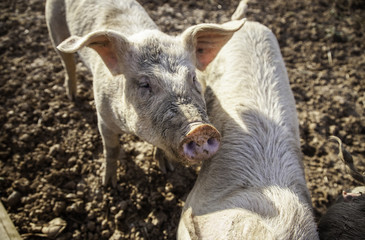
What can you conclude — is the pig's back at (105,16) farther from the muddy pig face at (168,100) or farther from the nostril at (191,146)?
the nostril at (191,146)

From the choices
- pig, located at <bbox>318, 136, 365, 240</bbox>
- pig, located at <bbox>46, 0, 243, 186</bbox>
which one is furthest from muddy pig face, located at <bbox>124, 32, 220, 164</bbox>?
pig, located at <bbox>318, 136, 365, 240</bbox>

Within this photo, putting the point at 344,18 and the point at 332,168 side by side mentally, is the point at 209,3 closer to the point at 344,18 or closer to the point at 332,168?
the point at 344,18

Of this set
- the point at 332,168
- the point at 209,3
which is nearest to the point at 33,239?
the point at 332,168

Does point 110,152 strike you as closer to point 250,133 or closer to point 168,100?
point 168,100

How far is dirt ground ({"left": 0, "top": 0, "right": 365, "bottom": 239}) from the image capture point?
3404 millimetres

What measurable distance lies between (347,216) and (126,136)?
2.94 m

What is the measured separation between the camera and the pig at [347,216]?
2465 millimetres

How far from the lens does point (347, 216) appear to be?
102 inches

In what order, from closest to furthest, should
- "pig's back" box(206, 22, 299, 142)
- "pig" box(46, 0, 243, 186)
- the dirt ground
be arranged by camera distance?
"pig" box(46, 0, 243, 186)
"pig's back" box(206, 22, 299, 142)
the dirt ground

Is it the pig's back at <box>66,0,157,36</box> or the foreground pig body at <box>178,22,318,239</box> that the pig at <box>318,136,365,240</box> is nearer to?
the foreground pig body at <box>178,22,318,239</box>

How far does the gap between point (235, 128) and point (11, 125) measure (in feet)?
10.6

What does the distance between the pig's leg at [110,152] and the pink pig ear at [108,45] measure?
0.79 meters

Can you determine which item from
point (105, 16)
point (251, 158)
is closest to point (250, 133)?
point (251, 158)

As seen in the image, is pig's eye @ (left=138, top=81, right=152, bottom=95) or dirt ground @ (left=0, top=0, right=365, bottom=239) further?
dirt ground @ (left=0, top=0, right=365, bottom=239)
